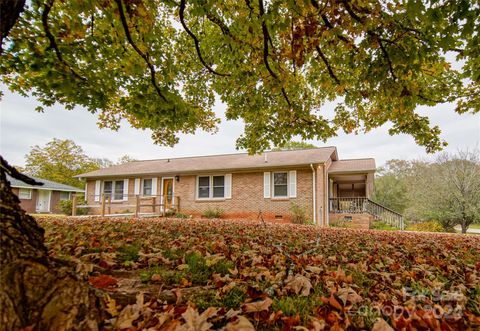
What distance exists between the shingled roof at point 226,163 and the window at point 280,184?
76 centimetres

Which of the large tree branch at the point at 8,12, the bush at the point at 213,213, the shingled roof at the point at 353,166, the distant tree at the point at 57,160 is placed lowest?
the bush at the point at 213,213

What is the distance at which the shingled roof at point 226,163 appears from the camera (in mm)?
14584

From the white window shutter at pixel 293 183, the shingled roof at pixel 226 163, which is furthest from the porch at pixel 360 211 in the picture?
the white window shutter at pixel 293 183

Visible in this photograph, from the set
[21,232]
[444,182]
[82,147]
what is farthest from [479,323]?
[82,147]

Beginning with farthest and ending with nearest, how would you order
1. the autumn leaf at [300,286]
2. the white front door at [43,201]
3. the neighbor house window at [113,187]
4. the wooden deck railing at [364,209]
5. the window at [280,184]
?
the white front door at [43,201], the neighbor house window at [113,187], the window at [280,184], the wooden deck railing at [364,209], the autumn leaf at [300,286]

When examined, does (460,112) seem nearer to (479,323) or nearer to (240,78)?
(240,78)

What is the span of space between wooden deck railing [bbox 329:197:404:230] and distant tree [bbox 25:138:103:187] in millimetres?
33894

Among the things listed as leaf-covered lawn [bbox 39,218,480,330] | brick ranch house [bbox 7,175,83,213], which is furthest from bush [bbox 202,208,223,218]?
brick ranch house [bbox 7,175,83,213]

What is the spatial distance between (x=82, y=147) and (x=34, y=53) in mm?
36088

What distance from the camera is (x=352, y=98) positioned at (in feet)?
18.8

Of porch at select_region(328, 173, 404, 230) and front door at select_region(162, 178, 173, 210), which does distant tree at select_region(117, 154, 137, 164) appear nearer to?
front door at select_region(162, 178, 173, 210)

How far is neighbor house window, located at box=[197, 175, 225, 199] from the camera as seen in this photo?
16.0 metres

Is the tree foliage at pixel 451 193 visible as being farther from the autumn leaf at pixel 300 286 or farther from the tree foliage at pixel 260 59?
the autumn leaf at pixel 300 286

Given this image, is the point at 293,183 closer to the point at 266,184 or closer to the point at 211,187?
the point at 266,184
